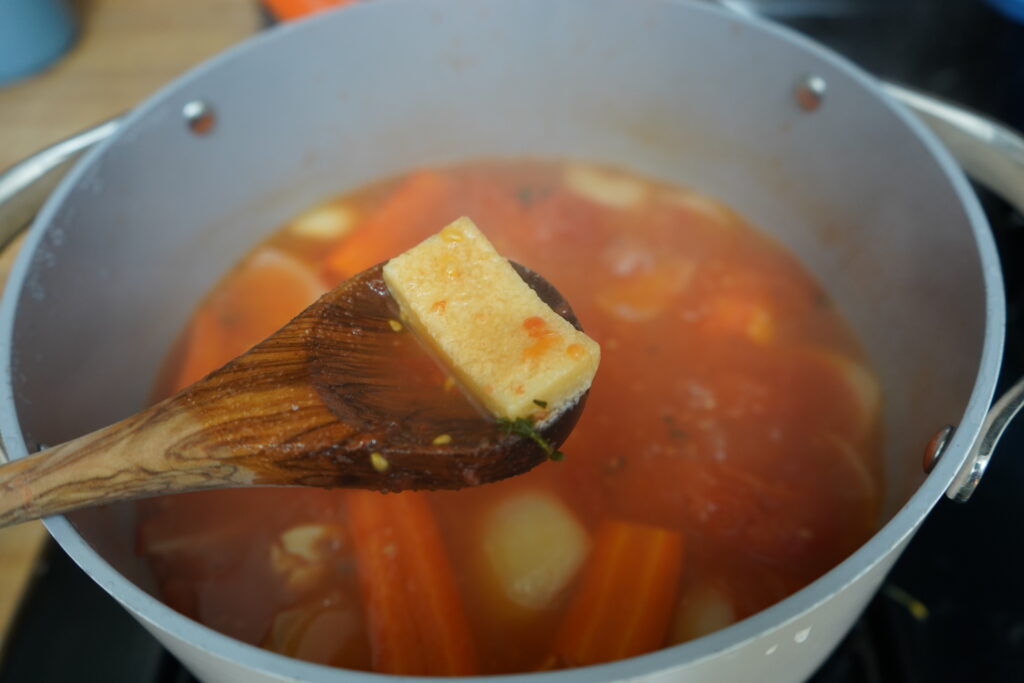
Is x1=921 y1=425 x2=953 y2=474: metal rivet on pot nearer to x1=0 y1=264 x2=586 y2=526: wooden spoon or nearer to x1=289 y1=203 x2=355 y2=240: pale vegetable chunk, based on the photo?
x1=0 y1=264 x2=586 y2=526: wooden spoon

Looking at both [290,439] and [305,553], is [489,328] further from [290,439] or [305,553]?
[305,553]

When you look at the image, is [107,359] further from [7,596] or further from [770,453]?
[770,453]

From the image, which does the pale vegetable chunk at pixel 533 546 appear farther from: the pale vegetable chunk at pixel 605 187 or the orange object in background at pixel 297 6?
the orange object in background at pixel 297 6

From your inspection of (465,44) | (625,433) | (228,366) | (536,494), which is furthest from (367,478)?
(465,44)

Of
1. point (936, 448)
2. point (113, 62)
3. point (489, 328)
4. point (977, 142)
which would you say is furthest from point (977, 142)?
point (113, 62)

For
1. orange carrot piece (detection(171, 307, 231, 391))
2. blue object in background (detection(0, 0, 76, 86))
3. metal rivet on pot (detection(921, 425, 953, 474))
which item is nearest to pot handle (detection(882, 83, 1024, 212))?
metal rivet on pot (detection(921, 425, 953, 474))
